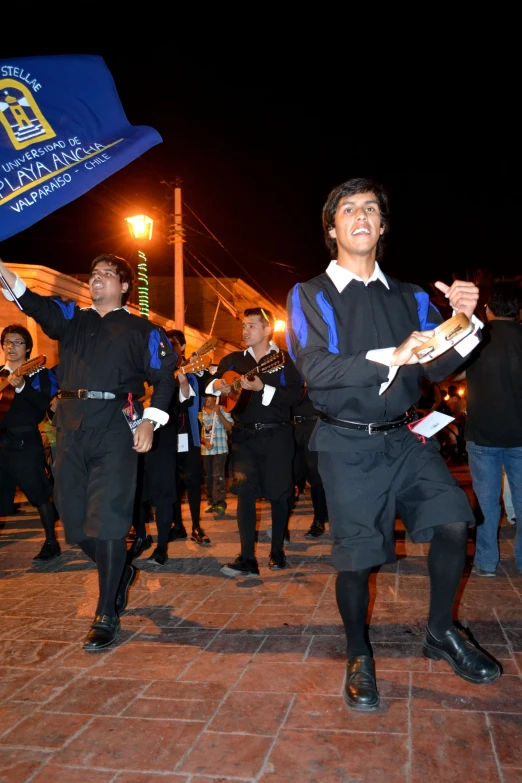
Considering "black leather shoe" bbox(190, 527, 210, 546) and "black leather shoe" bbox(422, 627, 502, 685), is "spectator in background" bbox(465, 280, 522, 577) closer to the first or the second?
"black leather shoe" bbox(422, 627, 502, 685)

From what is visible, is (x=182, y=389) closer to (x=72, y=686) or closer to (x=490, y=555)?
(x=490, y=555)

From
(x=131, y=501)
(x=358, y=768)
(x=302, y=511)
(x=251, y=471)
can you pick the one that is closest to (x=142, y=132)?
(x=131, y=501)

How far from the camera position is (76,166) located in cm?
380

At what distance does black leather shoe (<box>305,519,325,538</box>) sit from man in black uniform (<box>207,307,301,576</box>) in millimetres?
1353

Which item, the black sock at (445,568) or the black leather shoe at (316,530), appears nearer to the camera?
the black sock at (445,568)

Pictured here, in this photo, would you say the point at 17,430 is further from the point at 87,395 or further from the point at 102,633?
the point at 102,633

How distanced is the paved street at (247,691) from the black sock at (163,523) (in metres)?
0.82

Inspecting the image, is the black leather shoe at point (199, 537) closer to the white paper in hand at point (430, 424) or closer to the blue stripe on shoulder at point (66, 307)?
the blue stripe on shoulder at point (66, 307)

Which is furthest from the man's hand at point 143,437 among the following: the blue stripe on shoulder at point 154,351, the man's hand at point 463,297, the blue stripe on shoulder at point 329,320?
the man's hand at point 463,297

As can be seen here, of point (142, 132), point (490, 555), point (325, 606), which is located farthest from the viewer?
point (490, 555)

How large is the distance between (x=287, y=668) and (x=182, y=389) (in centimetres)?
418

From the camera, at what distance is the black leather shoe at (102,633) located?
3709 mm

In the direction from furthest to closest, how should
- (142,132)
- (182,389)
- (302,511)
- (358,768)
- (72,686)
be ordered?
(302,511) → (182,389) → (142,132) → (72,686) → (358,768)

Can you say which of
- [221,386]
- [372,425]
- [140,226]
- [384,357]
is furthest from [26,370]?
[140,226]
